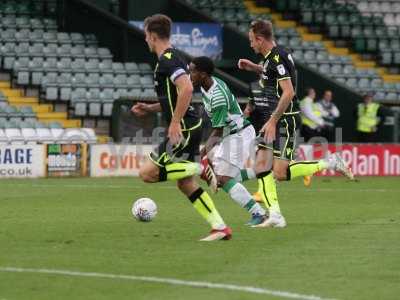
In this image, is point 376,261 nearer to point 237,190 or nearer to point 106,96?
point 237,190

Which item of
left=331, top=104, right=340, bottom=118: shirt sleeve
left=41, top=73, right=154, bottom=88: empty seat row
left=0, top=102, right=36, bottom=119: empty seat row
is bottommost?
left=0, top=102, right=36, bottom=119: empty seat row

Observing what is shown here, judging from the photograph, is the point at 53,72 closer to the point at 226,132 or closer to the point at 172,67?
the point at 226,132

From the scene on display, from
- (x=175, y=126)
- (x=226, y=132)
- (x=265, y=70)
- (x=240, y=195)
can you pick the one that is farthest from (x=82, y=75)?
(x=175, y=126)

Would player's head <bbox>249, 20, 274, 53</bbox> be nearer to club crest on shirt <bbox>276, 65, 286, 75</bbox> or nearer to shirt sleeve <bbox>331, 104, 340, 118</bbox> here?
club crest on shirt <bbox>276, 65, 286, 75</bbox>

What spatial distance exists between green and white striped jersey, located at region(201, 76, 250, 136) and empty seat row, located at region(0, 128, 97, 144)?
34.8ft

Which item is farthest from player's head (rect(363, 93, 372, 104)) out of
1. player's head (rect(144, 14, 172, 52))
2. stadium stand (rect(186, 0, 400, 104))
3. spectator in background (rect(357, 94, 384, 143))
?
player's head (rect(144, 14, 172, 52))

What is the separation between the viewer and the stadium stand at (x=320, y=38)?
29.5m

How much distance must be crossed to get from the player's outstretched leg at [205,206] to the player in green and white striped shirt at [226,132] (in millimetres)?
1053

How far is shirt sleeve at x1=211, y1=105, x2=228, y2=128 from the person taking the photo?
12.0m

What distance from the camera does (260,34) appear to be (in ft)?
38.1

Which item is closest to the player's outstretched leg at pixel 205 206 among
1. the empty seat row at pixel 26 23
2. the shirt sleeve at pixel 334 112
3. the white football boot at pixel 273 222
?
the white football boot at pixel 273 222

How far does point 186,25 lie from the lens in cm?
2817

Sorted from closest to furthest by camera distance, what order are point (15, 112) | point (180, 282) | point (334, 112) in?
1. point (180, 282)
2. point (15, 112)
3. point (334, 112)

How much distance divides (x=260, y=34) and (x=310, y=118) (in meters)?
13.8
